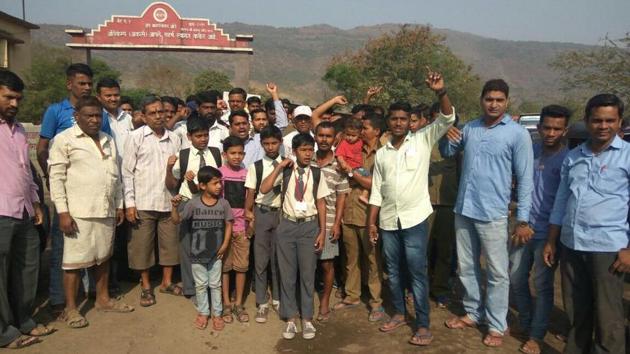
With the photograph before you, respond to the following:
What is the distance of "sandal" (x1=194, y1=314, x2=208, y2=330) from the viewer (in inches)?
153

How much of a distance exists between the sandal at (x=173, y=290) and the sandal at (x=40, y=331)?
1106 mm

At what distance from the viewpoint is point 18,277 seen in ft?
11.8

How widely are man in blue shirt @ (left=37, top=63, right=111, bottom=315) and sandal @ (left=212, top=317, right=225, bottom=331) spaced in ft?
4.95

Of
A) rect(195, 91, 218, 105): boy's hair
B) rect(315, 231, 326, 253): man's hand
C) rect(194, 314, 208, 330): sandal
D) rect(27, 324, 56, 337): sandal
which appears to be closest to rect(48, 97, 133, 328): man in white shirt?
rect(27, 324, 56, 337): sandal

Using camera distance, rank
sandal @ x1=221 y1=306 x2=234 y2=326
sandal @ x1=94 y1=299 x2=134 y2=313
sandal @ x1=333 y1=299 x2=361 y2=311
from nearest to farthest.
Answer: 1. sandal @ x1=221 y1=306 x2=234 y2=326
2. sandal @ x1=94 y1=299 x2=134 y2=313
3. sandal @ x1=333 y1=299 x2=361 y2=311

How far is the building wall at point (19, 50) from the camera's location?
29.6m

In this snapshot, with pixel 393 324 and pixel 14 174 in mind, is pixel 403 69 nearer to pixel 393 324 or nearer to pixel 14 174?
pixel 393 324

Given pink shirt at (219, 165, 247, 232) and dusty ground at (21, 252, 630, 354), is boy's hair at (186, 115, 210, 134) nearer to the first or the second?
pink shirt at (219, 165, 247, 232)

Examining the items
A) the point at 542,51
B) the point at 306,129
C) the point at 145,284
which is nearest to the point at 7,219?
the point at 145,284

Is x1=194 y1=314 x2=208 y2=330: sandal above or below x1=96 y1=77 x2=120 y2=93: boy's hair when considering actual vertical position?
below

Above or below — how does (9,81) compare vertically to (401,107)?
above

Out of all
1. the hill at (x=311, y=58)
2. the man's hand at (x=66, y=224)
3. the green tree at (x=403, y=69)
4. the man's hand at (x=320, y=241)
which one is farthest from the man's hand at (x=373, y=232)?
the hill at (x=311, y=58)

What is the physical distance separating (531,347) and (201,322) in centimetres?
284

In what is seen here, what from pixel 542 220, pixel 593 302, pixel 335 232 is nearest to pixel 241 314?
pixel 335 232
